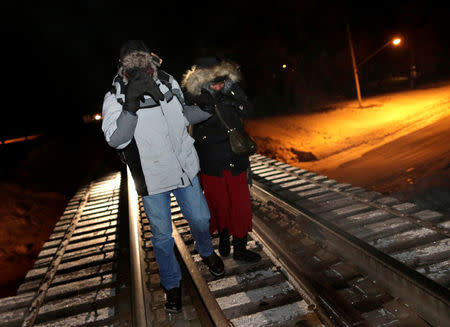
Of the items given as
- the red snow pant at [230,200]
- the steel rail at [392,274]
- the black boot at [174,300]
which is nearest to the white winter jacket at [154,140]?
the red snow pant at [230,200]

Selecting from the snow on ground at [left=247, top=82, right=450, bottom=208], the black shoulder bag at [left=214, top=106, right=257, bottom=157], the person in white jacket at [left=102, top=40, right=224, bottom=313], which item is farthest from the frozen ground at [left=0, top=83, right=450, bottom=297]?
the person in white jacket at [left=102, top=40, right=224, bottom=313]

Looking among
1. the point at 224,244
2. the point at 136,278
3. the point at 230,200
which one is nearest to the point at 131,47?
the point at 230,200

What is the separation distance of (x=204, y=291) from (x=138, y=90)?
180 centimetres

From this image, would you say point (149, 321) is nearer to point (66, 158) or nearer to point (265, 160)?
point (265, 160)

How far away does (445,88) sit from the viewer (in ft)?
68.7

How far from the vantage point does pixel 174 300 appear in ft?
9.70

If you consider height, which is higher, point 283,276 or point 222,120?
→ point 222,120

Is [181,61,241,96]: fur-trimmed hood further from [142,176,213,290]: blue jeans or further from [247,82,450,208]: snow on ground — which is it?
[247,82,450,208]: snow on ground

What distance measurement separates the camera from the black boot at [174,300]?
295cm

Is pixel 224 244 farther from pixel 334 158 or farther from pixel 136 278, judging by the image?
pixel 334 158

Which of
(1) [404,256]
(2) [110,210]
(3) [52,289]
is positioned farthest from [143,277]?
Answer: (2) [110,210]

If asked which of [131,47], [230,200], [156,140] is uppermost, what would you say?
[131,47]

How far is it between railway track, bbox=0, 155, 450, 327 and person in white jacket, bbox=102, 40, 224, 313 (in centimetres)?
50

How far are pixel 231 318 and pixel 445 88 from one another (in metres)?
23.0
